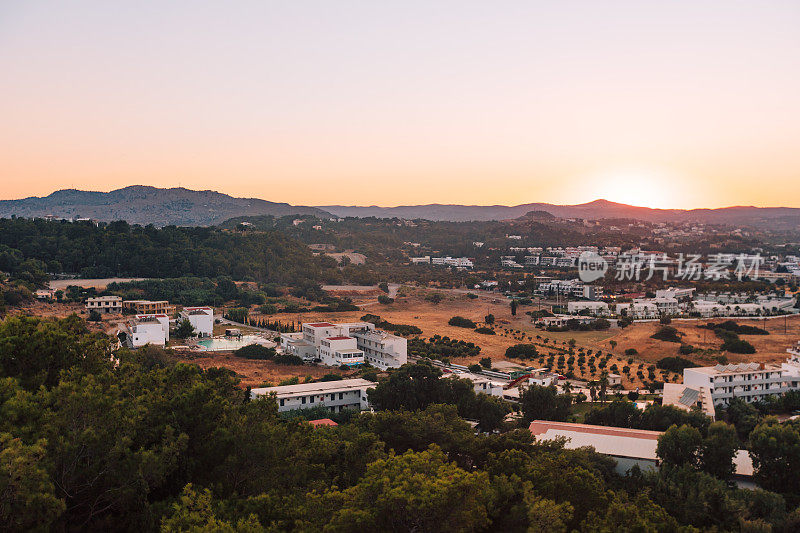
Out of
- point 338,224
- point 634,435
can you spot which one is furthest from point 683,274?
point 338,224

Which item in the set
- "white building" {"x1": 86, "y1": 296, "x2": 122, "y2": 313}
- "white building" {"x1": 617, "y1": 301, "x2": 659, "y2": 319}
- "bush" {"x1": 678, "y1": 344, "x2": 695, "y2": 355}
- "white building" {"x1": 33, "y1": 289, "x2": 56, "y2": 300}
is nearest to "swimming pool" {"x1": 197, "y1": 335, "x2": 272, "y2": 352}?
"white building" {"x1": 86, "y1": 296, "x2": 122, "y2": 313}

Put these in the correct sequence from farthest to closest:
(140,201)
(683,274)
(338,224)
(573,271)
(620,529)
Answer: (140,201)
(338,224)
(573,271)
(683,274)
(620,529)

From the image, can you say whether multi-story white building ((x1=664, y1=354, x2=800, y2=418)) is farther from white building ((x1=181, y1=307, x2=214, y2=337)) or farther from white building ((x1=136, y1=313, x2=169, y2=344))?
white building ((x1=181, y1=307, x2=214, y2=337))

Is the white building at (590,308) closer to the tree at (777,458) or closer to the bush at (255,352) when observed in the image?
the bush at (255,352)

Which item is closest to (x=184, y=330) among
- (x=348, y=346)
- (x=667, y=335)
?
(x=348, y=346)

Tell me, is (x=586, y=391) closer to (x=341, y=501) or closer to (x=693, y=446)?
(x=693, y=446)

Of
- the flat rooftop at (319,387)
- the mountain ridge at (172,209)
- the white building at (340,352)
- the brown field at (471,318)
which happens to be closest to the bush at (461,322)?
the brown field at (471,318)
